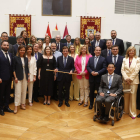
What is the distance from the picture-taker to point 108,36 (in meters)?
10.5

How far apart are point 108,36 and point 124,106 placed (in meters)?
6.40

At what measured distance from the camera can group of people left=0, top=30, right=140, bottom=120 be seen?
438cm

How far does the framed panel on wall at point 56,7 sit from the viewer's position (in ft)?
32.5

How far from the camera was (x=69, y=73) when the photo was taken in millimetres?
5074

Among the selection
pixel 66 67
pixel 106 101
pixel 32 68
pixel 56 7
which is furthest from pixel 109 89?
pixel 56 7

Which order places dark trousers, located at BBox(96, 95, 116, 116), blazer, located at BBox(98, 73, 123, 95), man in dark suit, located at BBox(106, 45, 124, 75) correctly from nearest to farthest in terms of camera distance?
dark trousers, located at BBox(96, 95, 116, 116), blazer, located at BBox(98, 73, 123, 95), man in dark suit, located at BBox(106, 45, 124, 75)

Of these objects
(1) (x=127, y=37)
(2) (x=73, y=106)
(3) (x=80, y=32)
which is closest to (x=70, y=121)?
(2) (x=73, y=106)

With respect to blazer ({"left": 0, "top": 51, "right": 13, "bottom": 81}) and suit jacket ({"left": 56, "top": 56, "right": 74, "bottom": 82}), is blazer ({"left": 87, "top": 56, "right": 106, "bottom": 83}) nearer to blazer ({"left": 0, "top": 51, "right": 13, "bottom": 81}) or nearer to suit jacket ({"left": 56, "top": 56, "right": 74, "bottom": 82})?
suit jacket ({"left": 56, "top": 56, "right": 74, "bottom": 82})

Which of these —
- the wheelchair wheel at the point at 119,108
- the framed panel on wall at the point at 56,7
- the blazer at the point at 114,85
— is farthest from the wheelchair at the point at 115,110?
the framed panel on wall at the point at 56,7

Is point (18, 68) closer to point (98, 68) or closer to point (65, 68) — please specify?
point (65, 68)

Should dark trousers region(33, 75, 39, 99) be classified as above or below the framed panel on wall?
below

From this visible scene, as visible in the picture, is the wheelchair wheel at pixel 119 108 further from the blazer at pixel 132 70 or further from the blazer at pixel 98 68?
the blazer at pixel 98 68

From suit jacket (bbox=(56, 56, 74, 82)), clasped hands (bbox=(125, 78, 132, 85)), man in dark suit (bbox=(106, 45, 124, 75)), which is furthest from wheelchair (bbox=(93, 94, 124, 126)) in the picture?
suit jacket (bbox=(56, 56, 74, 82))

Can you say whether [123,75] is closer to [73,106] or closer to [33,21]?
[73,106]
